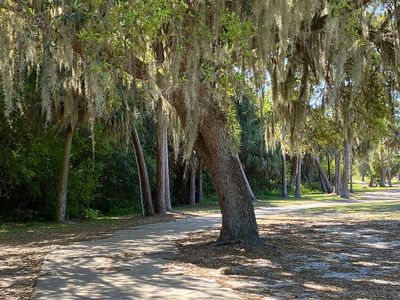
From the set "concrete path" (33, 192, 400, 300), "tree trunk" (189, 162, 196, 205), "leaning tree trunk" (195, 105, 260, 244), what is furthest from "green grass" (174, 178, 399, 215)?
"leaning tree trunk" (195, 105, 260, 244)

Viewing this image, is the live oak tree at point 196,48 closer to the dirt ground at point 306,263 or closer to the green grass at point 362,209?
the dirt ground at point 306,263

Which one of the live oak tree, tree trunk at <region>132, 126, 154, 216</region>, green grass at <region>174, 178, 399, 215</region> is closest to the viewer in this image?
the live oak tree

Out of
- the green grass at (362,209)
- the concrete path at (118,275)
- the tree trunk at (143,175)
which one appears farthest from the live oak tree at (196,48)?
the tree trunk at (143,175)

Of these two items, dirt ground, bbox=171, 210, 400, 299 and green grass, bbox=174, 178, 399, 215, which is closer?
dirt ground, bbox=171, 210, 400, 299

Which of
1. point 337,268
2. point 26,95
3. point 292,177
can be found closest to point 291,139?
point 337,268

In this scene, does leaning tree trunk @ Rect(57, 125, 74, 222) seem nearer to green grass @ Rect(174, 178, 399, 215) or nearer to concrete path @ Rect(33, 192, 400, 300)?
green grass @ Rect(174, 178, 399, 215)

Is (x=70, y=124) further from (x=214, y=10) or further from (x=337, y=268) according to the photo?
(x=337, y=268)

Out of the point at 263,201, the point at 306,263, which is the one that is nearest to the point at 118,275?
the point at 306,263

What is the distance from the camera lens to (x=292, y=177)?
151ft

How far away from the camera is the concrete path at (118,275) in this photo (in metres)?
5.31

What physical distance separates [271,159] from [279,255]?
26236 millimetres

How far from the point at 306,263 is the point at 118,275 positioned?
2.69 m

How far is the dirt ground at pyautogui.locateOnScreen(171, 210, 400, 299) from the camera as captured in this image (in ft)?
17.8

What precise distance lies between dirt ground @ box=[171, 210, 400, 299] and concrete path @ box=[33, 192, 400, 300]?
33 cm
